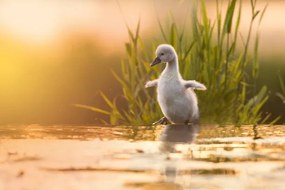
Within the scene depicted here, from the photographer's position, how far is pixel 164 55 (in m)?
9.12

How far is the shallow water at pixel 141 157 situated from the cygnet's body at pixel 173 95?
0.59 metres

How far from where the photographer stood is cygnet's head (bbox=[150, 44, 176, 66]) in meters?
9.12

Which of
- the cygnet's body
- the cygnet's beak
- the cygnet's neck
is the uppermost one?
the cygnet's beak

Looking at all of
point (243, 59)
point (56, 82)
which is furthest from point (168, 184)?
point (56, 82)

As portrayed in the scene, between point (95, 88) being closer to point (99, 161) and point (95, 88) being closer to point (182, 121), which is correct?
point (182, 121)

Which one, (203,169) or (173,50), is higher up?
(173,50)

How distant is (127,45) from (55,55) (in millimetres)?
7607

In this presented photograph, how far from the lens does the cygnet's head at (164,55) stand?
9125 millimetres

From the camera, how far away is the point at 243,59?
9.43m

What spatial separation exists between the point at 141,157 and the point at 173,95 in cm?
241

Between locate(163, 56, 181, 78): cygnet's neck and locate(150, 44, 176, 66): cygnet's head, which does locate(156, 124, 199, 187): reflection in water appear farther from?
locate(150, 44, 176, 66): cygnet's head

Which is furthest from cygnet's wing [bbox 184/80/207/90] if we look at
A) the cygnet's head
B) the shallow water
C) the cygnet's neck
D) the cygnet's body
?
the shallow water

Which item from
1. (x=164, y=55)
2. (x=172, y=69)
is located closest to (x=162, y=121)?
(x=172, y=69)

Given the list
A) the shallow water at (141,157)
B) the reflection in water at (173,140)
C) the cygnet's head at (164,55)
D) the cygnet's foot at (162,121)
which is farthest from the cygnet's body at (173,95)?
the shallow water at (141,157)
